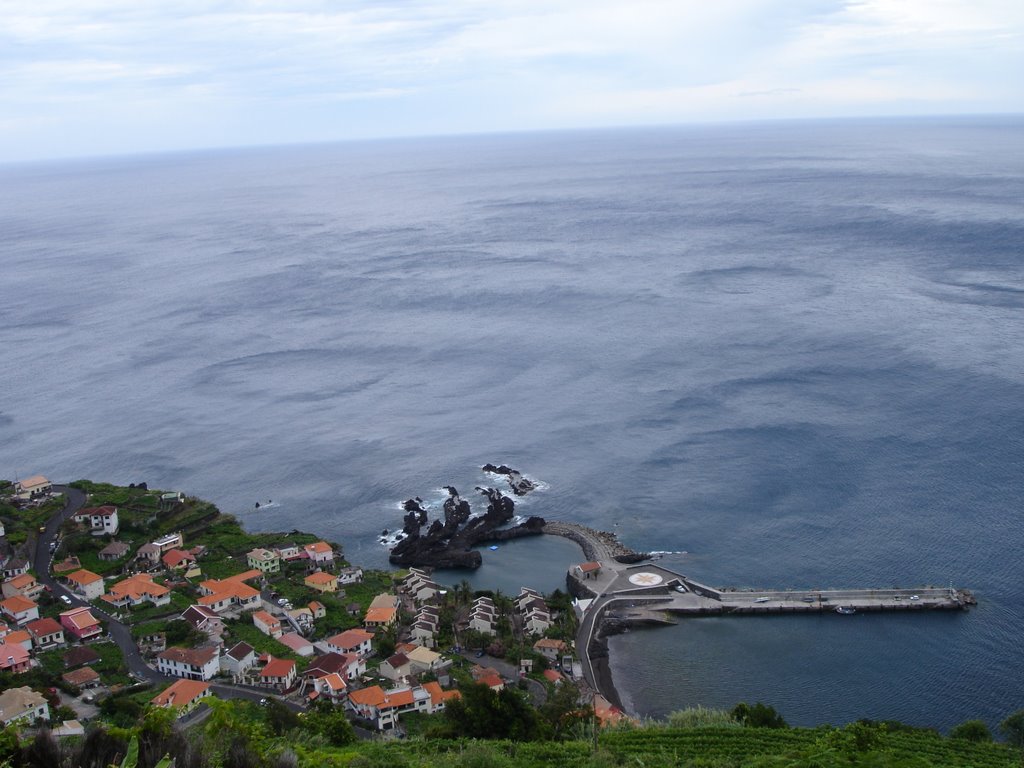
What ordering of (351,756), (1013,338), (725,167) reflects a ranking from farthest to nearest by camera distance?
(725,167) → (1013,338) → (351,756)

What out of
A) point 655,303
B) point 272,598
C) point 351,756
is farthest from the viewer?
point 655,303

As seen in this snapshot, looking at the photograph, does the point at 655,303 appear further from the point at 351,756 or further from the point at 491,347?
the point at 351,756

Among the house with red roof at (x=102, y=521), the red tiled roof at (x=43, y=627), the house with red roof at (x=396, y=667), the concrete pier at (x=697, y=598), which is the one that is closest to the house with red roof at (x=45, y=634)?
the red tiled roof at (x=43, y=627)

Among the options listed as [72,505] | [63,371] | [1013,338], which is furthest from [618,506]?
[63,371]

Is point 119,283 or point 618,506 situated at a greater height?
point 119,283

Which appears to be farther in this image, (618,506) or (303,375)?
(303,375)

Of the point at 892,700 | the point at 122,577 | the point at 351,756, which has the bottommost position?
the point at 892,700

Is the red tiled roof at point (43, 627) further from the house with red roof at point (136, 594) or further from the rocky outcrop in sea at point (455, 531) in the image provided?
the rocky outcrop in sea at point (455, 531)

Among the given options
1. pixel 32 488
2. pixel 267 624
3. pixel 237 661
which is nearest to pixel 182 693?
pixel 237 661
